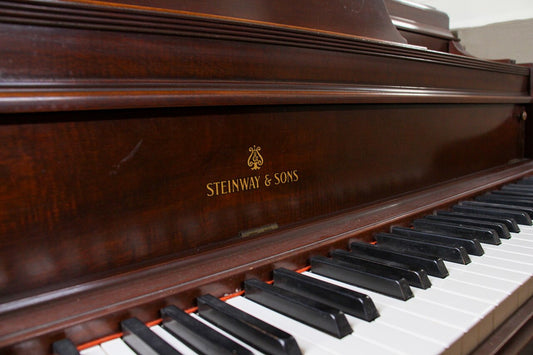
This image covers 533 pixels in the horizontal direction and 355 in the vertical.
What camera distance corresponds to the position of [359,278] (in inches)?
42.7

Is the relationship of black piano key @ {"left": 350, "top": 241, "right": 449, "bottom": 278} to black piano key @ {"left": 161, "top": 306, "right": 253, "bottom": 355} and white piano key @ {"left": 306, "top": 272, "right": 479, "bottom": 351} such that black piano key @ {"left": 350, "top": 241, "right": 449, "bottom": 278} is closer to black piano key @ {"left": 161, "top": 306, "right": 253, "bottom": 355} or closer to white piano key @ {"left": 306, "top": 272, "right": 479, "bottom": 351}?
white piano key @ {"left": 306, "top": 272, "right": 479, "bottom": 351}

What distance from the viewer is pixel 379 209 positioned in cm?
154

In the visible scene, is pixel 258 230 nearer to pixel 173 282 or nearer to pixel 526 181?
pixel 173 282

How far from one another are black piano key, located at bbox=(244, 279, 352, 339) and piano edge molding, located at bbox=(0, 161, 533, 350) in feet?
0.17

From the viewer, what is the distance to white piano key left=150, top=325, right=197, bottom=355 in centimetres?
81

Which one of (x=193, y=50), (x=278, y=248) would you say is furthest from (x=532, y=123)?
(x=193, y=50)

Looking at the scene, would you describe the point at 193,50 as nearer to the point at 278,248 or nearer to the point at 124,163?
the point at 124,163

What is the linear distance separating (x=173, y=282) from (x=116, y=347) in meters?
0.18

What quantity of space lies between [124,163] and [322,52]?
689 millimetres

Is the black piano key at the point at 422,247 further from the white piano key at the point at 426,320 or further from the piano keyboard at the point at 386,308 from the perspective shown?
the white piano key at the point at 426,320

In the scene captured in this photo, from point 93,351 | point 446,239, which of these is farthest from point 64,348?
point 446,239

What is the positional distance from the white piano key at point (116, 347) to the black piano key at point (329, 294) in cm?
38

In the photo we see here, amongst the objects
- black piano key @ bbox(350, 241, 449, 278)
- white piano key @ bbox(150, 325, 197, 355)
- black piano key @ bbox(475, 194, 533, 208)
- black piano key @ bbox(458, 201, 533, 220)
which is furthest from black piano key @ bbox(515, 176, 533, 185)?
white piano key @ bbox(150, 325, 197, 355)

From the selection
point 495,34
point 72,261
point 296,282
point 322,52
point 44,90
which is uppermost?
point 495,34
